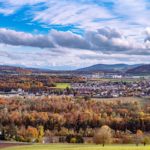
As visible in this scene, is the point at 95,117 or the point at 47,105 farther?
the point at 47,105

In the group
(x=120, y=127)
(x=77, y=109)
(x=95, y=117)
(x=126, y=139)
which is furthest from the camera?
(x=77, y=109)

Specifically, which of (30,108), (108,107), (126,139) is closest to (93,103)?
(108,107)

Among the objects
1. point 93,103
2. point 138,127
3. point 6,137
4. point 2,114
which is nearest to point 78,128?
point 138,127

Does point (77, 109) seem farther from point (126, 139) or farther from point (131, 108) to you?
point (126, 139)

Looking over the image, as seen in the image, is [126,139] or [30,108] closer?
[126,139]

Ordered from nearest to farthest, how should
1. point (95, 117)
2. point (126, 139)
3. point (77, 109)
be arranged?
point (126, 139)
point (95, 117)
point (77, 109)

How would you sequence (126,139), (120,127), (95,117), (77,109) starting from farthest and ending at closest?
(77,109) → (95,117) → (120,127) → (126,139)

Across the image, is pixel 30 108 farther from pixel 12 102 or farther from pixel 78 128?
pixel 78 128

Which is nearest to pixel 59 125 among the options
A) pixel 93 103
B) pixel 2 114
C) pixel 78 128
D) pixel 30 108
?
pixel 78 128
